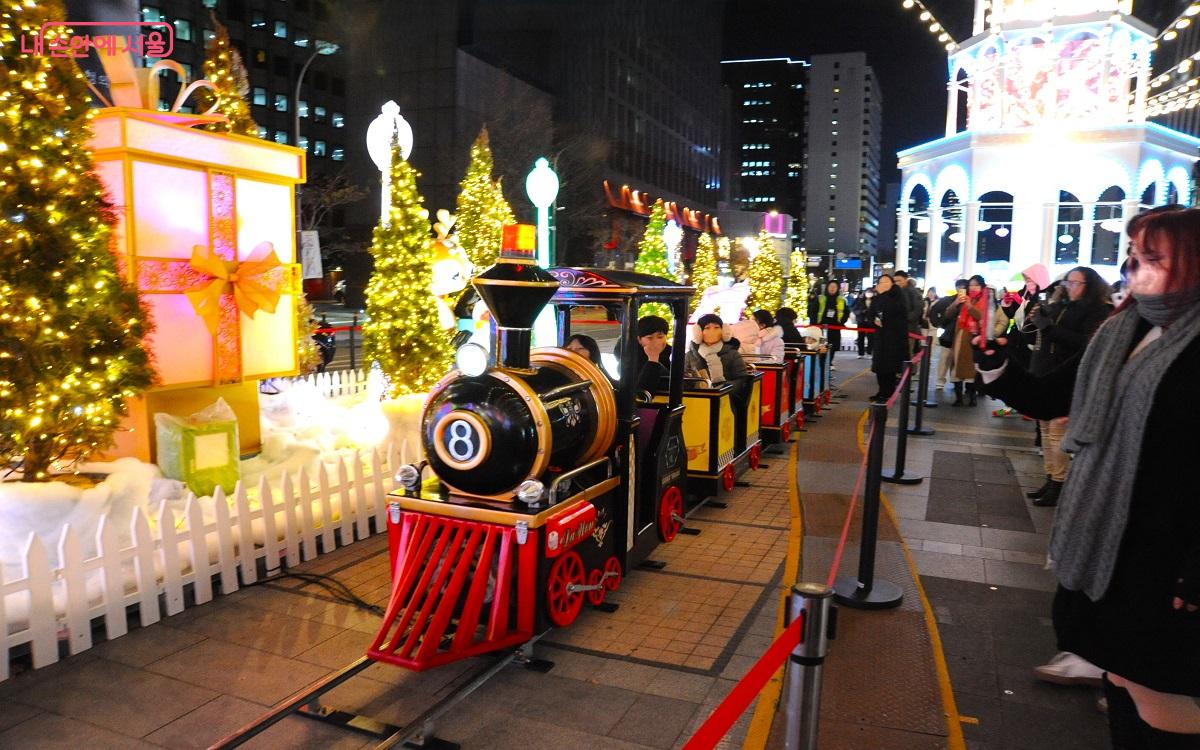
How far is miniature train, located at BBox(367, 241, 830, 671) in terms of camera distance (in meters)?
4.25

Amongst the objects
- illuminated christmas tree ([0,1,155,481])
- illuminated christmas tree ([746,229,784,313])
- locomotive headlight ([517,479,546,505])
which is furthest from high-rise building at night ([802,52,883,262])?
locomotive headlight ([517,479,546,505])

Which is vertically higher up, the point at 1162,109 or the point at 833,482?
the point at 1162,109

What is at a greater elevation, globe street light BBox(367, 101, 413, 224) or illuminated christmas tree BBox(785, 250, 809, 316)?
globe street light BBox(367, 101, 413, 224)

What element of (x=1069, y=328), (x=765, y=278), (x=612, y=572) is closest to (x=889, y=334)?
(x=1069, y=328)

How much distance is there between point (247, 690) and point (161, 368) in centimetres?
409

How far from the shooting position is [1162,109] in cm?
2744

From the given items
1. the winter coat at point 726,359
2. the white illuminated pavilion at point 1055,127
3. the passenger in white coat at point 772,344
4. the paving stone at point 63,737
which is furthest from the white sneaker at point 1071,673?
the white illuminated pavilion at point 1055,127

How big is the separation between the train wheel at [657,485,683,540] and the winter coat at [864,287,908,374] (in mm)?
6978

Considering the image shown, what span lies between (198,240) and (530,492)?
198 inches

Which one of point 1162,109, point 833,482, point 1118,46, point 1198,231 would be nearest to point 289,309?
point 833,482

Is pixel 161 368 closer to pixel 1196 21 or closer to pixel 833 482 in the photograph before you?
pixel 833 482

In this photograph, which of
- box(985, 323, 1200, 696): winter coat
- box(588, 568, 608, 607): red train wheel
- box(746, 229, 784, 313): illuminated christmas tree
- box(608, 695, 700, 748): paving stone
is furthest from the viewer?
box(746, 229, 784, 313): illuminated christmas tree

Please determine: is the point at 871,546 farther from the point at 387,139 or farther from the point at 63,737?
the point at 387,139

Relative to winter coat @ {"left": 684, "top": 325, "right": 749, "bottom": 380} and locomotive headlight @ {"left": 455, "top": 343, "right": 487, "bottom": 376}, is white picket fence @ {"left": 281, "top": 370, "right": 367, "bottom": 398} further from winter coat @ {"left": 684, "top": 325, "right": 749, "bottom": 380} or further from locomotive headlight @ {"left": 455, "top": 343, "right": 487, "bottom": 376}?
locomotive headlight @ {"left": 455, "top": 343, "right": 487, "bottom": 376}
